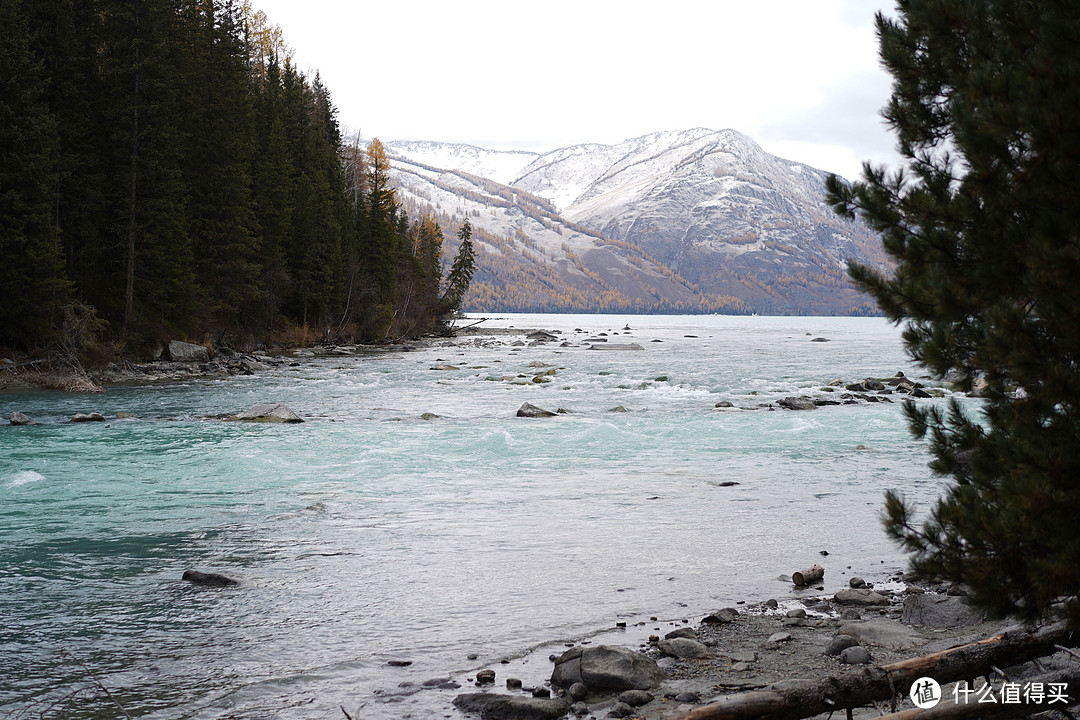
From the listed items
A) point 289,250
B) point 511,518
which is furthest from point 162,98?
point 511,518

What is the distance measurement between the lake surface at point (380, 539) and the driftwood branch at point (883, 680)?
2.78m

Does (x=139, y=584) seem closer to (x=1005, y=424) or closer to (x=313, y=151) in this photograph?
(x=1005, y=424)

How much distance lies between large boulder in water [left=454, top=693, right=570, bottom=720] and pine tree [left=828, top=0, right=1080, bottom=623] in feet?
10.3

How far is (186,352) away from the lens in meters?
43.1

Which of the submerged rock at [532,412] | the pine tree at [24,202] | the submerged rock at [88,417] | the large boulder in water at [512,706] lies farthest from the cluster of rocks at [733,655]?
the pine tree at [24,202]

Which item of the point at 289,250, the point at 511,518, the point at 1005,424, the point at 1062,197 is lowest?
the point at 511,518

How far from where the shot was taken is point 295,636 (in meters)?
8.51

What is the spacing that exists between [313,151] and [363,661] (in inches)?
2686

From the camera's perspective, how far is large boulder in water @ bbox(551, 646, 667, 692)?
7.00m

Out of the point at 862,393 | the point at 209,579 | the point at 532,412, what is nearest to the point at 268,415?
the point at 532,412

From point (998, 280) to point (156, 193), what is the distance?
4467cm

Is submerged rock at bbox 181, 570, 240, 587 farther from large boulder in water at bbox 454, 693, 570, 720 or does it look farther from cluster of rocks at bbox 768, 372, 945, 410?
cluster of rocks at bbox 768, 372, 945, 410

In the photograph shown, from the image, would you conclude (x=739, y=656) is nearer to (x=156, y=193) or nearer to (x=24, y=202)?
(x=24, y=202)

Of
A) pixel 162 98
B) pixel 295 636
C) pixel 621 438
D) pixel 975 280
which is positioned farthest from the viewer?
pixel 162 98
